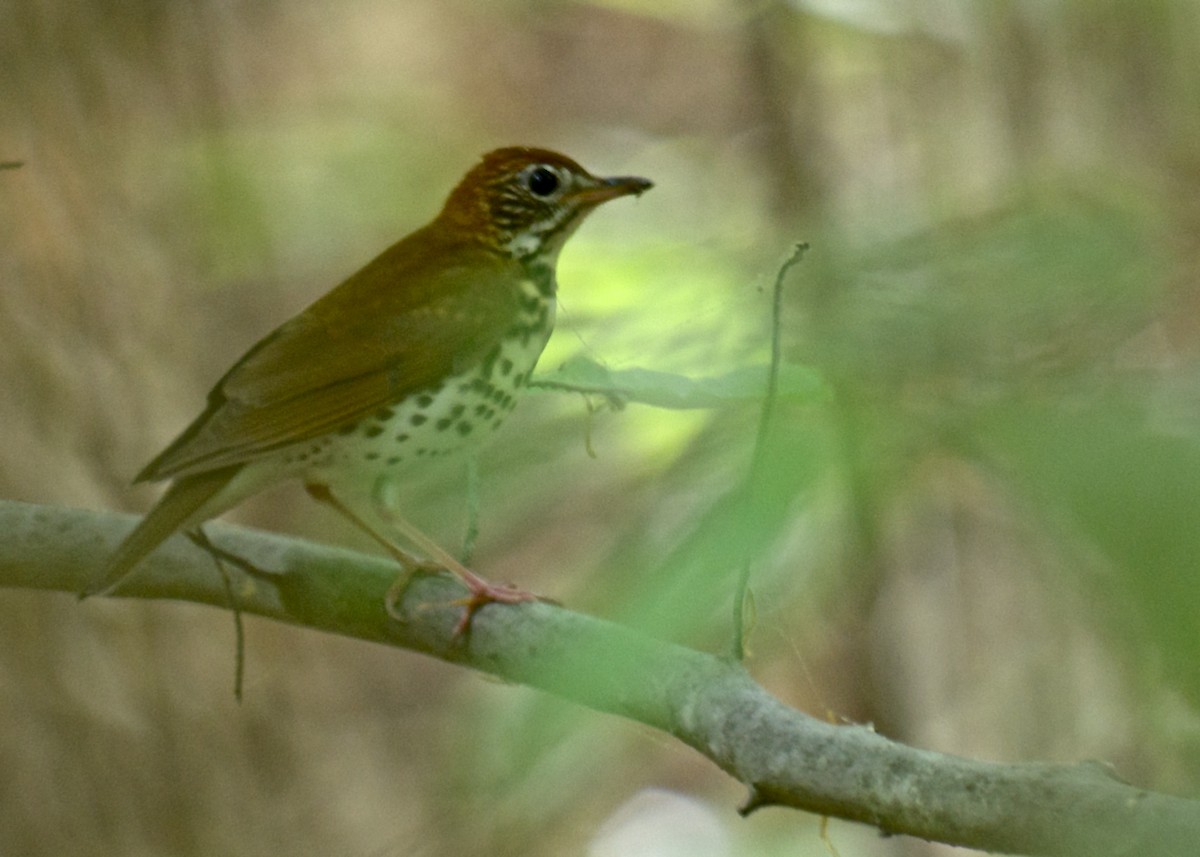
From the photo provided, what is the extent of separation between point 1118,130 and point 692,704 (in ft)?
8.52

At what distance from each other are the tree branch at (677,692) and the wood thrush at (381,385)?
0.34ft

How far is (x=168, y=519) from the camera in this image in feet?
6.45

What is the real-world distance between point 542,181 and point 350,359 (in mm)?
492

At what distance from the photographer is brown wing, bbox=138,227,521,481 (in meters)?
2.14

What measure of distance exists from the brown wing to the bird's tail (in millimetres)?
38

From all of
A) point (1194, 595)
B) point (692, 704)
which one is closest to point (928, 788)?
point (692, 704)

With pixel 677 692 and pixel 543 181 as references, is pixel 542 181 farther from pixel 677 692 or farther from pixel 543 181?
pixel 677 692

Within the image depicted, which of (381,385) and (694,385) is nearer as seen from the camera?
(694,385)

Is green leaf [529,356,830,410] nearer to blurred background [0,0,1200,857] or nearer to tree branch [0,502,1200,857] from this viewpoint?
blurred background [0,0,1200,857]

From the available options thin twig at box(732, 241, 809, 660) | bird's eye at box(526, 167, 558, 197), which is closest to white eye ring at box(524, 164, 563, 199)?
bird's eye at box(526, 167, 558, 197)

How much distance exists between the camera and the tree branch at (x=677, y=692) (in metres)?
1.07

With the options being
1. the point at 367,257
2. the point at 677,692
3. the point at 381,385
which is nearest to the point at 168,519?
the point at 381,385

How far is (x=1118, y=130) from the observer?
141 inches

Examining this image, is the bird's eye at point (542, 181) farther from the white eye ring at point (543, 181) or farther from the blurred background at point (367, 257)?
the blurred background at point (367, 257)
